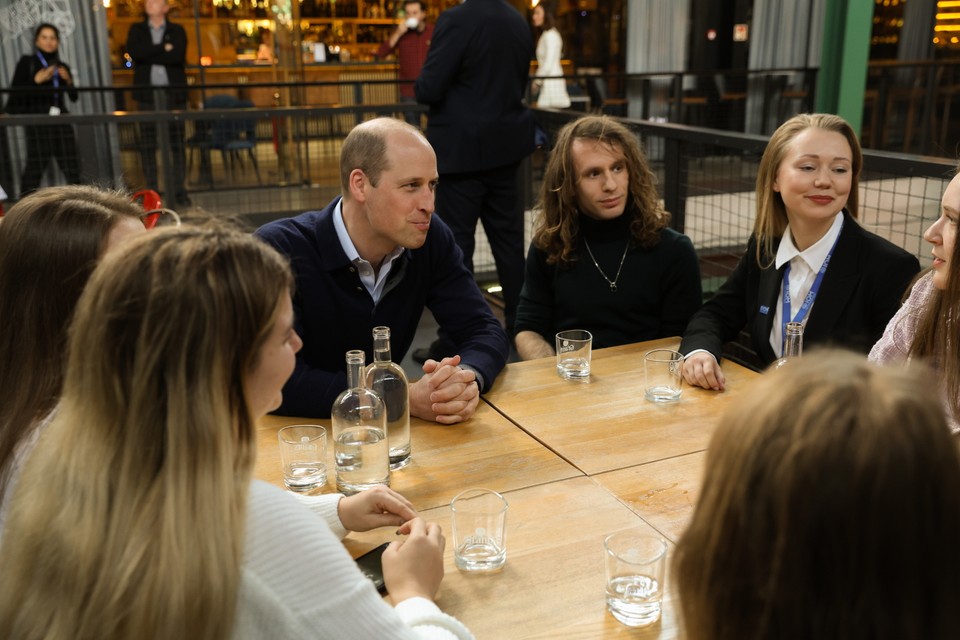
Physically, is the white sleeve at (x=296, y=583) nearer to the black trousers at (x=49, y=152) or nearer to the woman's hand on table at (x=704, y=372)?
the woman's hand on table at (x=704, y=372)

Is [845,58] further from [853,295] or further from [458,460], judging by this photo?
[458,460]

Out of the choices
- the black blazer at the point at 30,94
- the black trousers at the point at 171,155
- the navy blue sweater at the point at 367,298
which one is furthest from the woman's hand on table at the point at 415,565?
the black blazer at the point at 30,94

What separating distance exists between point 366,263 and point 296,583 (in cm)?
153

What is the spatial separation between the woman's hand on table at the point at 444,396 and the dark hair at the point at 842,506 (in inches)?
48.6

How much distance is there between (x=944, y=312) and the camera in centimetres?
182

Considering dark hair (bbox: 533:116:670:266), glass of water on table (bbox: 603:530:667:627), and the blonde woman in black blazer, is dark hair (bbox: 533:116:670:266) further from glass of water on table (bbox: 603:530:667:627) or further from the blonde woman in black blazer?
glass of water on table (bbox: 603:530:667:627)

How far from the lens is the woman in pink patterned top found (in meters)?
1.76

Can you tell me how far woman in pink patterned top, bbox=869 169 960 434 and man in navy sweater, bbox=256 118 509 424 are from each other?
3.15 ft

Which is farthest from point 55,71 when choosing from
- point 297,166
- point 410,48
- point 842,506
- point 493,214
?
point 842,506

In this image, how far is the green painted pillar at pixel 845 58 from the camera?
660 cm

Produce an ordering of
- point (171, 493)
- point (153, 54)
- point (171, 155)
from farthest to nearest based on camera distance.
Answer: point (153, 54), point (171, 155), point (171, 493)

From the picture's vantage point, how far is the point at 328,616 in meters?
1.02

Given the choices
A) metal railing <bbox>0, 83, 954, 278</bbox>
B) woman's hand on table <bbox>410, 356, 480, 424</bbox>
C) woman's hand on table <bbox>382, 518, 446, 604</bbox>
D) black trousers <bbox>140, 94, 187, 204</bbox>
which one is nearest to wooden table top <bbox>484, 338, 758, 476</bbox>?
woman's hand on table <bbox>410, 356, 480, 424</bbox>

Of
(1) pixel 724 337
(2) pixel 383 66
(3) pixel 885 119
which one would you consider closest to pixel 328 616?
→ (1) pixel 724 337
